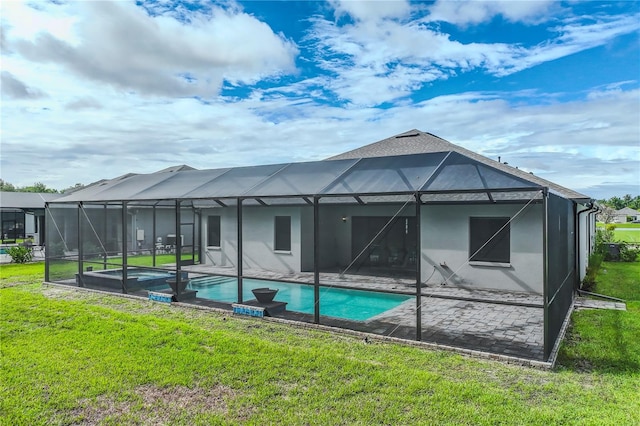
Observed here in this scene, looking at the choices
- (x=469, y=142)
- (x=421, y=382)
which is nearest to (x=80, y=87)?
(x=421, y=382)

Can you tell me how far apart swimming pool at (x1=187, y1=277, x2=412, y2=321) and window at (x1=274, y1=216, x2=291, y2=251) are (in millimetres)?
2552

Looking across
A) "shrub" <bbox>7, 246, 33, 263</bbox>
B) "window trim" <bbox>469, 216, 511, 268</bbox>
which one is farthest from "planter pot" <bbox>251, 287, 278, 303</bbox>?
"shrub" <bbox>7, 246, 33, 263</bbox>

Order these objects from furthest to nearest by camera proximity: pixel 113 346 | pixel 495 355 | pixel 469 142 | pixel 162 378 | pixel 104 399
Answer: pixel 469 142 → pixel 113 346 → pixel 495 355 → pixel 162 378 → pixel 104 399

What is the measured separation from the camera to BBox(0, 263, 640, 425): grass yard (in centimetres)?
375

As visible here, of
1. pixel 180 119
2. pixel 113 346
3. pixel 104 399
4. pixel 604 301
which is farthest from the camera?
pixel 180 119

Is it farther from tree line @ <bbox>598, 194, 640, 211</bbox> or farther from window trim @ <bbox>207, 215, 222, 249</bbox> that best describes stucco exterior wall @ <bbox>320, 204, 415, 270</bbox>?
tree line @ <bbox>598, 194, 640, 211</bbox>

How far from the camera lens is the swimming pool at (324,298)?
322 inches

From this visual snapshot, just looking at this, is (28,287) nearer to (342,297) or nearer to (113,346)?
(113,346)

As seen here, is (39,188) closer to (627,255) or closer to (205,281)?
(205,281)

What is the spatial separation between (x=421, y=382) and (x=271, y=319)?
11.3 feet

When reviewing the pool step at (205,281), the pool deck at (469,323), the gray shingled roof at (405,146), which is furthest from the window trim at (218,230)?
the pool deck at (469,323)

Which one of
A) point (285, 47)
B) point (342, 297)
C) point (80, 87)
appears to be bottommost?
point (342, 297)

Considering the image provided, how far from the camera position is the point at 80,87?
11109mm

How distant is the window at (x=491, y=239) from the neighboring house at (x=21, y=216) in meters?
23.7
